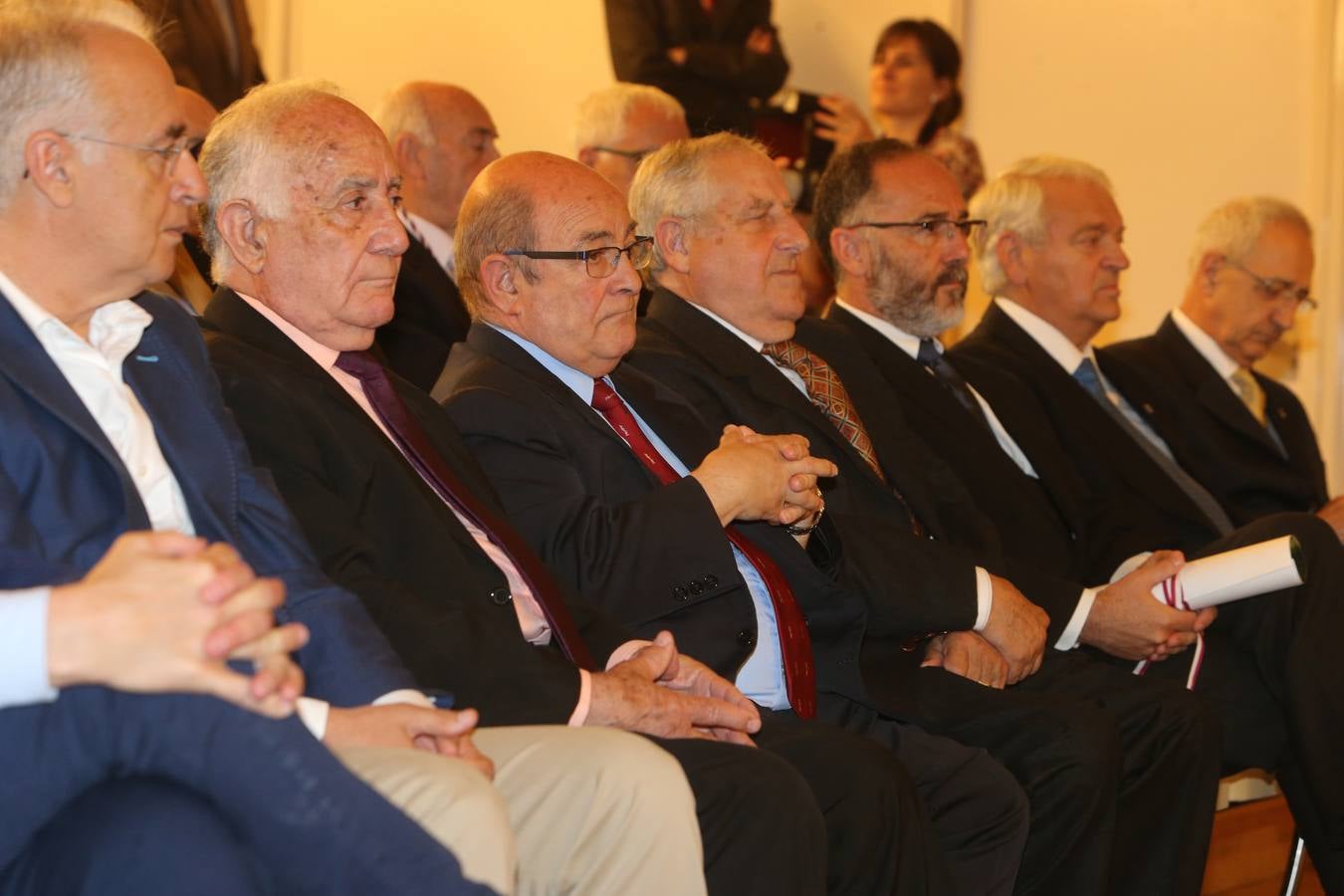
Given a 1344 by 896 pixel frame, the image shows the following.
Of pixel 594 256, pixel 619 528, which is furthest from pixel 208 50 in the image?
pixel 619 528

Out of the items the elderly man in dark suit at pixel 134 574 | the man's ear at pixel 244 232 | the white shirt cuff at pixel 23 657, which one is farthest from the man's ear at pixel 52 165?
the white shirt cuff at pixel 23 657

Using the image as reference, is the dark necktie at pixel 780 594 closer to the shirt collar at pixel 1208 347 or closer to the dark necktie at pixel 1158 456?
Answer: the dark necktie at pixel 1158 456

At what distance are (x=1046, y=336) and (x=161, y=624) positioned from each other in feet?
9.89

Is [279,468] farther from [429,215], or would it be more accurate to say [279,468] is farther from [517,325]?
[429,215]

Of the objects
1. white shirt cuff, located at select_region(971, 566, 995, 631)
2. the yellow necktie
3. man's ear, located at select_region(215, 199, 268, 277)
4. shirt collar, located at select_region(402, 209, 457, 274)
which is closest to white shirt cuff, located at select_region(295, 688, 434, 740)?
man's ear, located at select_region(215, 199, 268, 277)

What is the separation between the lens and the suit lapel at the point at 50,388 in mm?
1773

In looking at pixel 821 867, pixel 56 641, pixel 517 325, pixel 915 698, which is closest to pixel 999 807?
pixel 915 698

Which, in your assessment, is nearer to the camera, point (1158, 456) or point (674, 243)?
point (674, 243)

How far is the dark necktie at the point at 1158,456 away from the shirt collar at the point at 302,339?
2194mm

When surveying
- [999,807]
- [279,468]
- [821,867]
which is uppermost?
[279,468]

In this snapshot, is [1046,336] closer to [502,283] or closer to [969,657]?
[969,657]

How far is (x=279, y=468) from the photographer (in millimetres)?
2174

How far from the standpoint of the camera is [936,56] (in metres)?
5.75

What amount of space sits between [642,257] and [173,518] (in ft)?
4.19
